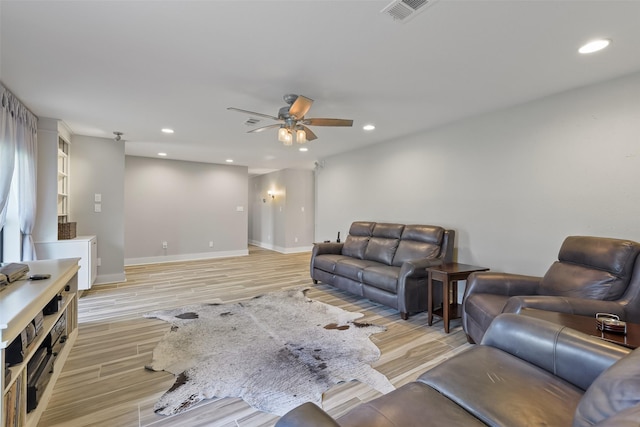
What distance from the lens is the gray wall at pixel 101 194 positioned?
462cm

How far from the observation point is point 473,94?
117 inches

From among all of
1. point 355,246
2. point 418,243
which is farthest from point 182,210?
point 418,243

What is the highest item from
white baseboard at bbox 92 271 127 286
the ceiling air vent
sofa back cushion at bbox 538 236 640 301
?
the ceiling air vent

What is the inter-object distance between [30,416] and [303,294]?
9.65 feet

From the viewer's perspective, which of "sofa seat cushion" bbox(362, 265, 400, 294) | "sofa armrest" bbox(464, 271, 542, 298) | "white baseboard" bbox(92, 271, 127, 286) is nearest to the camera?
"sofa armrest" bbox(464, 271, 542, 298)

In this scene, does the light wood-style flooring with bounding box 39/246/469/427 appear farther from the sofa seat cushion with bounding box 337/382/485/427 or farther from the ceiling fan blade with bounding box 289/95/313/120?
the ceiling fan blade with bounding box 289/95/313/120

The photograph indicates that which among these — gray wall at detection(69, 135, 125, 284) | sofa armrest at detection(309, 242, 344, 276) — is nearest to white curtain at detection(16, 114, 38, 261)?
gray wall at detection(69, 135, 125, 284)

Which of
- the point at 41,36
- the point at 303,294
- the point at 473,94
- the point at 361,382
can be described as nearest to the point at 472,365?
the point at 361,382

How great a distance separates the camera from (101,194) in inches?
187

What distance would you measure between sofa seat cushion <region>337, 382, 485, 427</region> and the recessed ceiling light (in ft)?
8.52

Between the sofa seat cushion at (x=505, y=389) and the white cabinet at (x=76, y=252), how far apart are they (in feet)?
14.6

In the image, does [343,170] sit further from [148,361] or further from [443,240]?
[148,361]

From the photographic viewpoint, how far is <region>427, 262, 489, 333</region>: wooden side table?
2.97 m

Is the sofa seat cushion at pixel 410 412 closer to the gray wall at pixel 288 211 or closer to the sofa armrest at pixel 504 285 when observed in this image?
the sofa armrest at pixel 504 285
